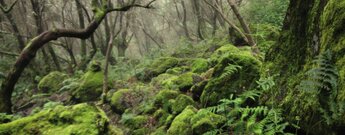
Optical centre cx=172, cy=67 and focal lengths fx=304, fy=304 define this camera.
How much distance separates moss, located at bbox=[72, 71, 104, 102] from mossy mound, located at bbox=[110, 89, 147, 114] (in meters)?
1.60

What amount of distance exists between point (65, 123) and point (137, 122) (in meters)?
2.54

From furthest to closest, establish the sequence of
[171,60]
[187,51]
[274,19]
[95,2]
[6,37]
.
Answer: [6,37] < [187,51] < [171,60] < [274,19] < [95,2]

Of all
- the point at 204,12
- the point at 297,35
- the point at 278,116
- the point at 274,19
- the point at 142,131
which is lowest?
the point at 142,131

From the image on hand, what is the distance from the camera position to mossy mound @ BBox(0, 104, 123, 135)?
4.54 m

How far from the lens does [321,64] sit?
2873mm

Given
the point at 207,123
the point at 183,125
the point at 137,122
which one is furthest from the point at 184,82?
the point at 207,123

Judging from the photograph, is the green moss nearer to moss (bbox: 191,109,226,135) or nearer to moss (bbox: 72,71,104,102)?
moss (bbox: 72,71,104,102)

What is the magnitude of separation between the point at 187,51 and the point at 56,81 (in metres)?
7.16

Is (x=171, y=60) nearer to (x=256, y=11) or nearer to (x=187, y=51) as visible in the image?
(x=187, y=51)

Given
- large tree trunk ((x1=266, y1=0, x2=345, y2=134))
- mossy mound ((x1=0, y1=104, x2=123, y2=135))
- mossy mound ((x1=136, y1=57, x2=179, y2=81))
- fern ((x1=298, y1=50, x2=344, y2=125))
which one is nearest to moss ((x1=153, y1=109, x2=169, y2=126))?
mossy mound ((x1=0, y1=104, x2=123, y2=135))

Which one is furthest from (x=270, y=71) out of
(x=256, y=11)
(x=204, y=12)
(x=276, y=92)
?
(x=204, y=12)

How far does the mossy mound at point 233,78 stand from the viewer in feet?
17.0

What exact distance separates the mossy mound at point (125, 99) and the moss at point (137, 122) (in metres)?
1.47

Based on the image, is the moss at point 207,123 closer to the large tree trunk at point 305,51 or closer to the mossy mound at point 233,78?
the mossy mound at point 233,78
